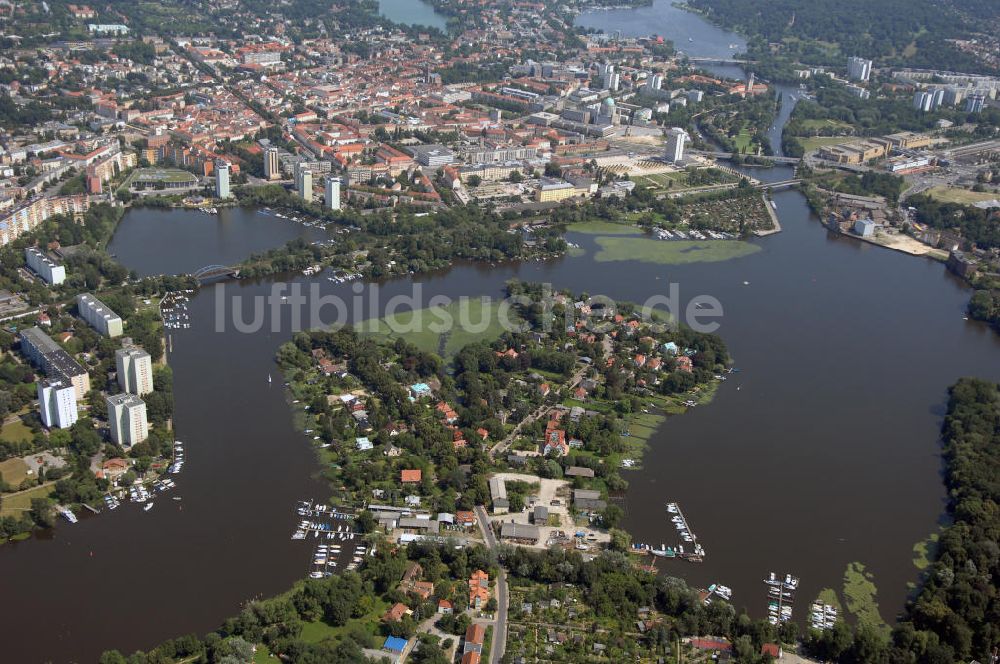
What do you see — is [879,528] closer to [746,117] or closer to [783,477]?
[783,477]

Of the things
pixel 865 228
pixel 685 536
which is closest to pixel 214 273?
pixel 685 536

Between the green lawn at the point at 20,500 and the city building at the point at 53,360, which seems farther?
the city building at the point at 53,360

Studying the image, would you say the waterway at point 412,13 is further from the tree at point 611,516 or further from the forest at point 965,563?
the tree at point 611,516

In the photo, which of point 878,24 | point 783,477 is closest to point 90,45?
point 783,477

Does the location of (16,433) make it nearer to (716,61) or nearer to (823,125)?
(823,125)

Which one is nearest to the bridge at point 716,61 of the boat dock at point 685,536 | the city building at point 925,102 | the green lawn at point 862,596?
the city building at point 925,102

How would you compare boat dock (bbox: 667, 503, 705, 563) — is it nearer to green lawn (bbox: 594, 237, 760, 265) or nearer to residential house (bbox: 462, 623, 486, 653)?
residential house (bbox: 462, 623, 486, 653)
